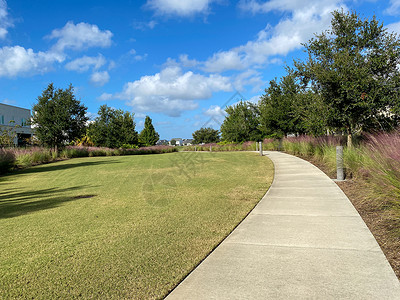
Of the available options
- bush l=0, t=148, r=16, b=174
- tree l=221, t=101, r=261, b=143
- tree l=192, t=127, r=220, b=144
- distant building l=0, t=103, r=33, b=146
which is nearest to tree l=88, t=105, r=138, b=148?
tree l=221, t=101, r=261, b=143

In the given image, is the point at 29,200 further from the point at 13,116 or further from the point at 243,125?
the point at 13,116

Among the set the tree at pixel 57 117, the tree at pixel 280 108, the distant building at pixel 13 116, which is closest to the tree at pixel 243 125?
the tree at pixel 280 108

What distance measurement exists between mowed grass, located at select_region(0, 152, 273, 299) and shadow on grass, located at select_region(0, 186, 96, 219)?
3 cm

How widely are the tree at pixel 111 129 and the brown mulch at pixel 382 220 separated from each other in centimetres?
3227

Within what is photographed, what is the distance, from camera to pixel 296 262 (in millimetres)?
3299

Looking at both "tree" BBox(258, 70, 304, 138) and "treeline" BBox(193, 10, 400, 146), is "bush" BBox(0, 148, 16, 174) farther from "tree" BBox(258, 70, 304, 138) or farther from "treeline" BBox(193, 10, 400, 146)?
"tree" BBox(258, 70, 304, 138)

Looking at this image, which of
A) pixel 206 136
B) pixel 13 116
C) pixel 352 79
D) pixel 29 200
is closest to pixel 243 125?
pixel 352 79

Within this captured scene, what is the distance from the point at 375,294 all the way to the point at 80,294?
3038mm

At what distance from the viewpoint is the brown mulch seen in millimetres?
3580

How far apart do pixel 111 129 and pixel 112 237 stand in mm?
32676

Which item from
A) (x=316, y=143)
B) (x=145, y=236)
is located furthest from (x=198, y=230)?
(x=316, y=143)

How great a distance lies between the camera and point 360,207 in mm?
5746

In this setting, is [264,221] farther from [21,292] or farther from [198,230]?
[21,292]

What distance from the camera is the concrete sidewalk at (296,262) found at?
2682 millimetres
